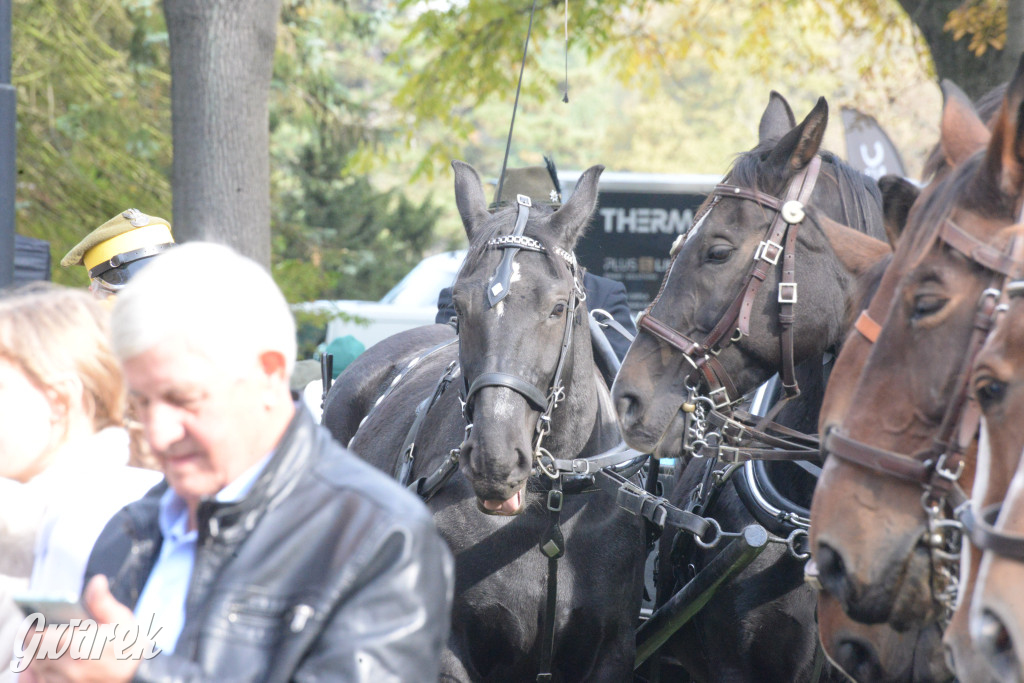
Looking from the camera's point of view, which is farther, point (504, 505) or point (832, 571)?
point (504, 505)

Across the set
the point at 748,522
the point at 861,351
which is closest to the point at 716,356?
the point at 748,522

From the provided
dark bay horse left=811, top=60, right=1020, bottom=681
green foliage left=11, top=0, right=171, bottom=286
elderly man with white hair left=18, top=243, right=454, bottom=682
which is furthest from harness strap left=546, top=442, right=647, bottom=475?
green foliage left=11, top=0, right=171, bottom=286

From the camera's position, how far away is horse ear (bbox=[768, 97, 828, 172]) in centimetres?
362

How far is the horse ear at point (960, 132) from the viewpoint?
263cm

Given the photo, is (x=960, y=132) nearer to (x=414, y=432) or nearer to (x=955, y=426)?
(x=955, y=426)

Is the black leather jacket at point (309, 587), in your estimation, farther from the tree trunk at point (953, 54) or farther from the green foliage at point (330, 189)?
the tree trunk at point (953, 54)

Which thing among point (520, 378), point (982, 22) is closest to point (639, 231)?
point (982, 22)

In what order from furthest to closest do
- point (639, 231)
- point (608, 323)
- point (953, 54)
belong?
point (639, 231)
point (953, 54)
point (608, 323)

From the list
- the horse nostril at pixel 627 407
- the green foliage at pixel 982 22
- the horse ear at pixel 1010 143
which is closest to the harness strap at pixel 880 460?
the horse ear at pixel 1010 143

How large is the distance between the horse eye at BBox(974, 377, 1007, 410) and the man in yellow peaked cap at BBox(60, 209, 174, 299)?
10.5 feet

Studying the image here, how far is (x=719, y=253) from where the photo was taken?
364 cm

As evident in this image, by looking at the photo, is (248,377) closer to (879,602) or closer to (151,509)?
(151,509)

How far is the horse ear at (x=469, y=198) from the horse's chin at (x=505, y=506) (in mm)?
1047

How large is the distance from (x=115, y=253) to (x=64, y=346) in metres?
2.18
